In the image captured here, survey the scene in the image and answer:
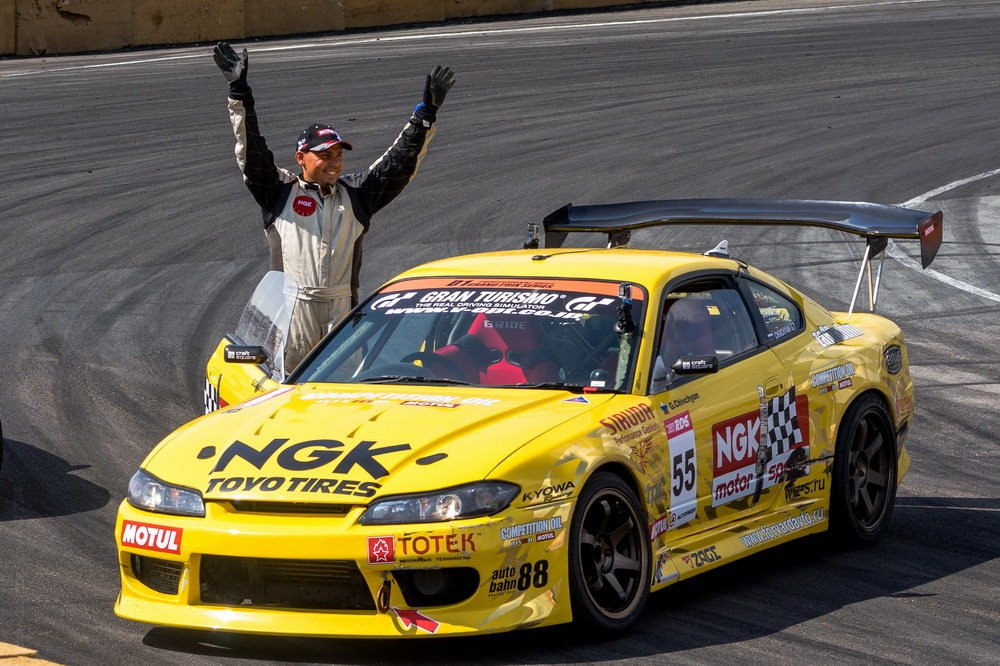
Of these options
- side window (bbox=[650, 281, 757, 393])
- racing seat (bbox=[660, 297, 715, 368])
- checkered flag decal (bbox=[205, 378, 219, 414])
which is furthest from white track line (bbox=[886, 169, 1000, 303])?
checkered flag decal (bbox=[205, 378, 219, 414])

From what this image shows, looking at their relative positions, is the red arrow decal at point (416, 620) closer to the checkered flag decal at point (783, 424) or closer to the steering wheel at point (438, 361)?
the steering wheel at point (438, 361)

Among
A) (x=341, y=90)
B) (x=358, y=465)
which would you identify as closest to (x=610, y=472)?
(x=358, y=465)

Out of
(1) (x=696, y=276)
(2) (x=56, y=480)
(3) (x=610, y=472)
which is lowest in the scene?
(2) (x=56, y=480)

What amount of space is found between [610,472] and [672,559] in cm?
55

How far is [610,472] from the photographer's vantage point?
6.34 m

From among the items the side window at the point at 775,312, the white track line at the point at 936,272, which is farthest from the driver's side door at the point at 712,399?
the white track line at the point at 936,272

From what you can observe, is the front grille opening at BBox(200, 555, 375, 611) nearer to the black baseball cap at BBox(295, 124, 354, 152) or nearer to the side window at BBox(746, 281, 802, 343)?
the side window at BBox(746, 281, 802, 343)

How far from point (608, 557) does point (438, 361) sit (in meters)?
1.25

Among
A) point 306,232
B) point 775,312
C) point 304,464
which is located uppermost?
point 306,232

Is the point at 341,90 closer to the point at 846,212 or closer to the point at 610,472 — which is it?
the point at 846,212

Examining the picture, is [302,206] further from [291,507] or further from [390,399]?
[291,507]

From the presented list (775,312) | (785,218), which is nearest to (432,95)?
(785,218)

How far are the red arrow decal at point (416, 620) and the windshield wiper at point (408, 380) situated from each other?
53.8 inches

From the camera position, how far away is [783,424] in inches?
295
